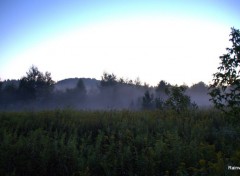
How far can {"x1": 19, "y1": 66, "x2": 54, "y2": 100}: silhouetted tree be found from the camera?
4841 centimetres

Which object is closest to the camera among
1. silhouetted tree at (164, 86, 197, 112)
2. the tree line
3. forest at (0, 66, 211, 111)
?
the tree line

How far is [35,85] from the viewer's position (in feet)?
168

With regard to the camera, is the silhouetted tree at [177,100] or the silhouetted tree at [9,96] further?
the silhouetted tree at [9,96]

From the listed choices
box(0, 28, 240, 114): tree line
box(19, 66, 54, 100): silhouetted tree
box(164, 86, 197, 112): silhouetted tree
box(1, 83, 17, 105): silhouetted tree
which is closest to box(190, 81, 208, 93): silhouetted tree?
box(0, 28, 240, 114): tree line

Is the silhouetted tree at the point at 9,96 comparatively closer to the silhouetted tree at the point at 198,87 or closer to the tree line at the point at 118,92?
the tree line at the point at 118,92

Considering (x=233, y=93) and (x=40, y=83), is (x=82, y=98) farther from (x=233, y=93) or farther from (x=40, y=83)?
(x=233, y=93)

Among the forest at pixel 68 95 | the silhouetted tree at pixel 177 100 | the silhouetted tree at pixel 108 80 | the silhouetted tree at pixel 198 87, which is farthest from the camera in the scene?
the silhouetted tree at pixel 198 87

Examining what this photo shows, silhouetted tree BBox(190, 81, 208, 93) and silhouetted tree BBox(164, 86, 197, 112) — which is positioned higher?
silhouetted tree BBox(190, 81, 208, 93)

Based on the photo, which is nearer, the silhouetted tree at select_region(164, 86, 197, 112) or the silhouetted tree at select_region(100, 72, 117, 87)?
the silhouetted tree at select_region(164, 86, 197, 112)

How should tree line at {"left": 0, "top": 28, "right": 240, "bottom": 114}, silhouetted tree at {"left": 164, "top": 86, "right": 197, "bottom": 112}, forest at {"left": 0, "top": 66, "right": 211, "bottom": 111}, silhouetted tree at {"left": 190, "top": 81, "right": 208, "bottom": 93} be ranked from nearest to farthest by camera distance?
tree line at {"left": 0, "top": 28, "right": 240, "bottom": 114} < silhouetted tree at {"left": 164, "top": 86, "right": 197, "bottom": 112} < forest at {"left": 0, "top": 66, "right": 211, "bottom": 111} < silhouetted tree at {"left": 190, "top": 81, "right": 208, "bottom": 93}

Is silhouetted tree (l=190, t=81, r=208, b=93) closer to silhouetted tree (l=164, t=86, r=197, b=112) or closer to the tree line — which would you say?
the tree line

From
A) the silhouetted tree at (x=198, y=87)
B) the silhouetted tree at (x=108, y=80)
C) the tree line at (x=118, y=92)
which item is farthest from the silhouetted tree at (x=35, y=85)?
the silhouetted tree at (x=198, y=87)

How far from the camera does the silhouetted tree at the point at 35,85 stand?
1906 inches

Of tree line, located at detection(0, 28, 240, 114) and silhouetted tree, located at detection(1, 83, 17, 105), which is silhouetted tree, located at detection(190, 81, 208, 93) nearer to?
tree line, located at detection(0, 28, 240, 114)
